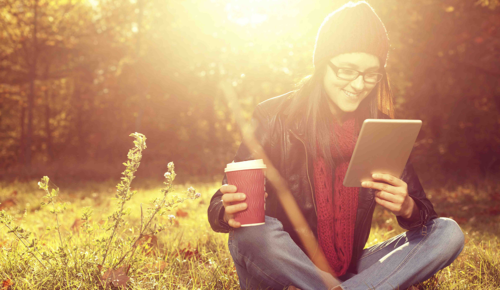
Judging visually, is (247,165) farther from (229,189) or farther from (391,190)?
(391,190)

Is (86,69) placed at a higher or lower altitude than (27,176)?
higher

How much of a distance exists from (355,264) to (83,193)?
17.5 ft

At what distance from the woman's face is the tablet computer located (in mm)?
509

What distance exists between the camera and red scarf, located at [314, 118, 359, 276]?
219cm

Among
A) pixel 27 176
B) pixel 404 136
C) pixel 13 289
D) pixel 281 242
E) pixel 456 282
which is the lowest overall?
pixel 27 176

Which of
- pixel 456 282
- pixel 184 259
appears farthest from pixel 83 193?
pixel 456 282

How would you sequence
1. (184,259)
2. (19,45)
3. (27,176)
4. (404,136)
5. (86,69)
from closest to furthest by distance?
(404,136) < (184,259) < (27,176) < (19,45) < (86,69)

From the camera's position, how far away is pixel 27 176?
8.52 metres

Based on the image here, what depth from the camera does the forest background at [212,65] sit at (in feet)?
25.4

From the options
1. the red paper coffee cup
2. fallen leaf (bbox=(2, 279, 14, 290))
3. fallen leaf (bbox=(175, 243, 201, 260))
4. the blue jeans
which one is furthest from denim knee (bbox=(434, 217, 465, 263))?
fallen leaf (bbox=(2, 279, 14, 290))

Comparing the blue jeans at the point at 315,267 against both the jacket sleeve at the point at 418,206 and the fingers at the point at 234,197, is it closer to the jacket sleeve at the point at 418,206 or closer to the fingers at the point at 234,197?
the jacket sleeve at the point at 418,206

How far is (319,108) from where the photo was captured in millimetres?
2348

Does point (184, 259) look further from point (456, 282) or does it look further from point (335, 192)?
point (456, 282)

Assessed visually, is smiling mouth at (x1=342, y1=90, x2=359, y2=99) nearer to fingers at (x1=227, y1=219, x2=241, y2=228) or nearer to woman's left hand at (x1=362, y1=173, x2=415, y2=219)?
woman's left hand at (x1=362, y1=173, x2=415, y2=219)
